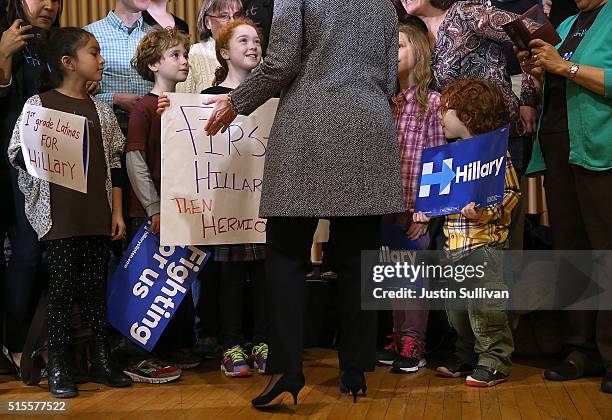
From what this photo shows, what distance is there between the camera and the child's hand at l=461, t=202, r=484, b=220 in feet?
9.57

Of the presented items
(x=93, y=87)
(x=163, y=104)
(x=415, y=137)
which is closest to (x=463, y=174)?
(x=415, y=137)

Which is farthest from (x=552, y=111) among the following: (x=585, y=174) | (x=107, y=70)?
(x=107, y=70)

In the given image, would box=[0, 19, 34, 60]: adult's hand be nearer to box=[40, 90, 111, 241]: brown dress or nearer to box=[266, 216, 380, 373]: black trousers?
box=[40, 90, 111, 241]: brown dress

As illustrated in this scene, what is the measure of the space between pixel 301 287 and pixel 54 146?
3.37 feet

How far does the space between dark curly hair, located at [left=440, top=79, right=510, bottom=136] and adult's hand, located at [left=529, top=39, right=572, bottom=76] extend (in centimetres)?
22

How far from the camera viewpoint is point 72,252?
2912mm

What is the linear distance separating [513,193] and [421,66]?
0.64m

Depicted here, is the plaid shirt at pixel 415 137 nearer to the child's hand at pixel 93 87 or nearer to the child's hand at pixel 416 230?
the child's hand at pixel 416 230

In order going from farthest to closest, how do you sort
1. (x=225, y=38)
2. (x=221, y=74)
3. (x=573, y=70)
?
(x=221, y=74), (x=225, y=38), (x=573, y=70)

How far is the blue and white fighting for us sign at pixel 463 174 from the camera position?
9.35 ft

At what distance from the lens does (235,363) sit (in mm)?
3092

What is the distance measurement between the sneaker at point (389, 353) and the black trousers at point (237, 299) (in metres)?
0.47

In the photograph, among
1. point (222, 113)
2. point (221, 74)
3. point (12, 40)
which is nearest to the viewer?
point (222, 113)

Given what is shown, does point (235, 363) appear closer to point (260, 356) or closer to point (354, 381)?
point (260, 356)
